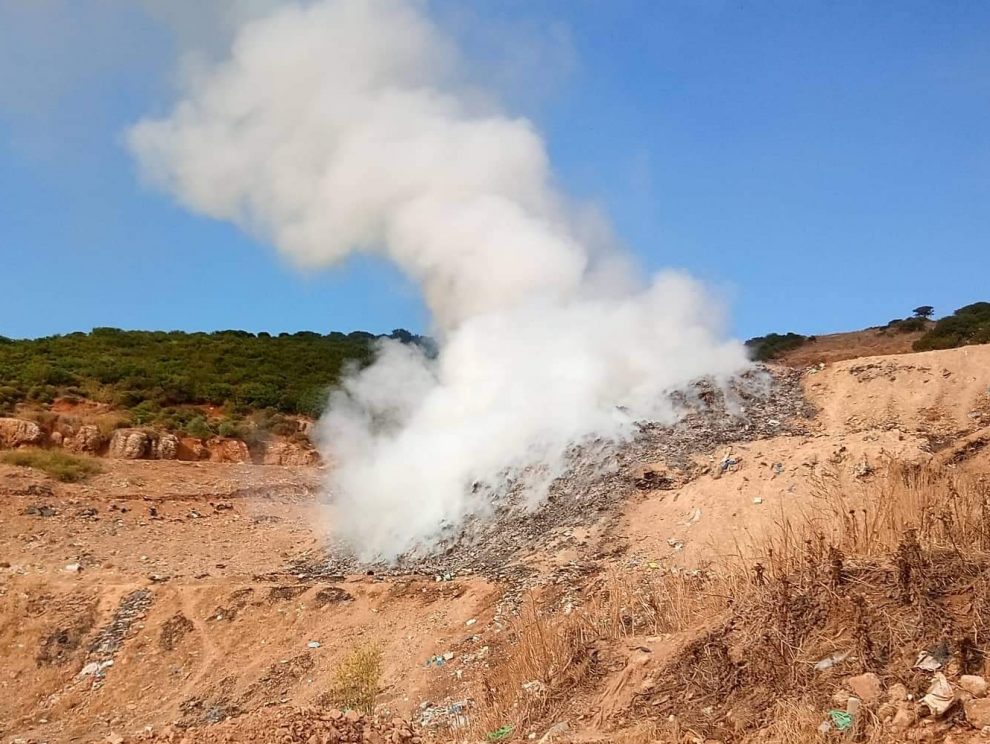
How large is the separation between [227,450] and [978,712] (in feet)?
65.5

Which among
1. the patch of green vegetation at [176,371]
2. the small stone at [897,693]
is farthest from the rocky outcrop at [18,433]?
the small stone at [897,693]

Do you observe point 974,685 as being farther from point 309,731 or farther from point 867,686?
point 309,731

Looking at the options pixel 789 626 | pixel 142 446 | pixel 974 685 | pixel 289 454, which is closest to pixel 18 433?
pixel 142 446

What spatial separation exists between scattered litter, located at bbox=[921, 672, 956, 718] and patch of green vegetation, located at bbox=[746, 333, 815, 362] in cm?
3512

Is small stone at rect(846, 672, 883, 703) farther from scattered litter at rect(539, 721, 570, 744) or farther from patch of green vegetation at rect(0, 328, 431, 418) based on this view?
patch of green vegetation at rect(0, 328, 431, 418)

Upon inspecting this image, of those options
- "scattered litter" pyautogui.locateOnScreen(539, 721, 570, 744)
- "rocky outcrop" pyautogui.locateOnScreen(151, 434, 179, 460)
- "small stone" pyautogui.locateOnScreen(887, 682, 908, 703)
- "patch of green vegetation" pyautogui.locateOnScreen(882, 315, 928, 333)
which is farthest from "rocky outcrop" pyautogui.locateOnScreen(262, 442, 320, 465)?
"patch of green vegetation" pyautogui.locateOnScreen(882, 315, 928, 333)

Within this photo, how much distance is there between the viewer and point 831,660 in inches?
167

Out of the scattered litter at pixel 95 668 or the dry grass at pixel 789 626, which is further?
the scattered litter at pixel 95 668

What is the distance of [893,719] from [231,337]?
34868 mm

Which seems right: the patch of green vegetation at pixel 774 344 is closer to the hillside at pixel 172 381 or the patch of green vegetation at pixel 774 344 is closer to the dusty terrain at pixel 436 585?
the hillside at pixel 172 381

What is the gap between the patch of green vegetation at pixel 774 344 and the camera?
1537 inches

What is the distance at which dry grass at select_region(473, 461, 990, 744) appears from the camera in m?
4.09

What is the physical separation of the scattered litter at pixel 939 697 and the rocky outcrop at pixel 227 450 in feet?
63.6

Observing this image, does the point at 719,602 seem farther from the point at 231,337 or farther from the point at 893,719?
the point at 231,337
